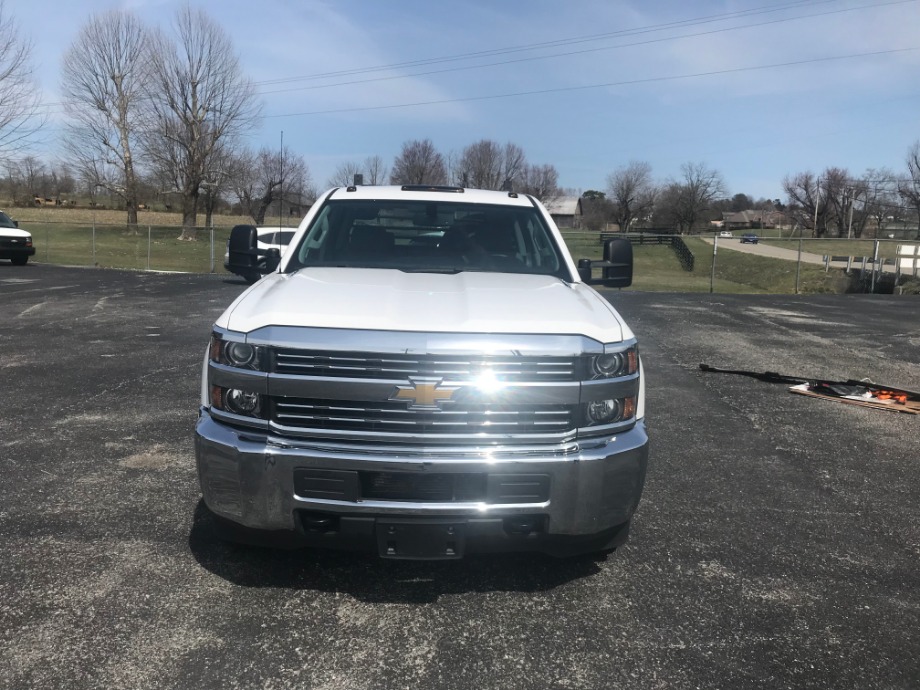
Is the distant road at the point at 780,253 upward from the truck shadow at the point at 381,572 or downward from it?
upward

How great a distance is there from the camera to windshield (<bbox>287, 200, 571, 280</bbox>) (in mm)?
4480

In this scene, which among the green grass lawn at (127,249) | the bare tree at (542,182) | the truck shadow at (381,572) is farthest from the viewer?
the bare tree at (542,182)

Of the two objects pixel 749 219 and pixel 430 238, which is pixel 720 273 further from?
pixel 749 219

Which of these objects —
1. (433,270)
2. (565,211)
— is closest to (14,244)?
(433,270)

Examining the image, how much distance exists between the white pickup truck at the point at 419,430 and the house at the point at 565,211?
91.7 meters

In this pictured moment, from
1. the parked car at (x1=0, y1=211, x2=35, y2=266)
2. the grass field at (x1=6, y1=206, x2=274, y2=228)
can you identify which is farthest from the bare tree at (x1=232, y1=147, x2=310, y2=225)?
the parked car at (x1=0, y1=211, x2=35, y2=266)

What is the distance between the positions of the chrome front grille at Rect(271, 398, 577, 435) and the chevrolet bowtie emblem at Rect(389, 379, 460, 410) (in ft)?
0.09

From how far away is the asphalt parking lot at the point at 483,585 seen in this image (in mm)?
2730

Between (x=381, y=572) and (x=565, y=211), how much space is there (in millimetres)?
104738

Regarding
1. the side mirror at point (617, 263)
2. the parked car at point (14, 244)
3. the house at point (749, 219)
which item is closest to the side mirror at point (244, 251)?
the side mirror at point (617, 263)

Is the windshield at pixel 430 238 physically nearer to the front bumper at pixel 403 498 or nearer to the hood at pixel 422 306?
the hood at pixel 422 306

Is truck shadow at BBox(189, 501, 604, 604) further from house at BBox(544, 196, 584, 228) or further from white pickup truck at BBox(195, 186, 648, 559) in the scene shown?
house at BBox(544, 196, 584, 228)

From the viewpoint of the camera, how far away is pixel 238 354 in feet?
9.88

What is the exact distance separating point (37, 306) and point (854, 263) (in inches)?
1105
